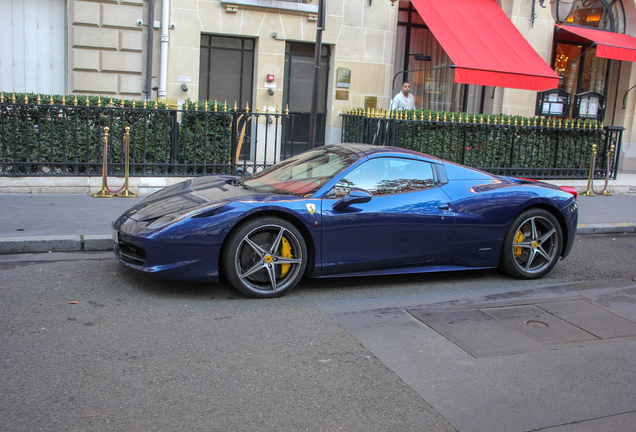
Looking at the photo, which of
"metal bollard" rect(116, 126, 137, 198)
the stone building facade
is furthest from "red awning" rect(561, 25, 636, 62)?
"metal bollard" rect(116, 126, 137, 198)

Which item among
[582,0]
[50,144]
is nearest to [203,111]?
[50,144]

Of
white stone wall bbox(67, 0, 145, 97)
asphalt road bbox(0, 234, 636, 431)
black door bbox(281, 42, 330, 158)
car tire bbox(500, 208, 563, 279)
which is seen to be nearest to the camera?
asphalt road bbox(0, 234, 636, 431)

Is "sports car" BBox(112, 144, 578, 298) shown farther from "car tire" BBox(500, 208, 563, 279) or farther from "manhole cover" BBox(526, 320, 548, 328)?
"manhole cover" BBox(526, 320, 548, 328)

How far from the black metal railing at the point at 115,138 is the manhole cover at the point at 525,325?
5070 mm

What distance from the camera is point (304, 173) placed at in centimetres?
612

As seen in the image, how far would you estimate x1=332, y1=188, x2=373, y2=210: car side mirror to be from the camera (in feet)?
18.0

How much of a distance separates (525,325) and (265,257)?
225cm

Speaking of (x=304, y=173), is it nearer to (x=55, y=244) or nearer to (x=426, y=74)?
(x=55, y=244)

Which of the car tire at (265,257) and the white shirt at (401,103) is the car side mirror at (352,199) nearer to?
the car tire at (265,257)

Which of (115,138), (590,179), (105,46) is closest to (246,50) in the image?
(105,46)

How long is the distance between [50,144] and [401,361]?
751 cm

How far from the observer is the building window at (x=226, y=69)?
14312 millimetres

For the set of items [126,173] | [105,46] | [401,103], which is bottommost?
[126,173]

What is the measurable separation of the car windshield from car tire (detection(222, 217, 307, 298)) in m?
0.46
